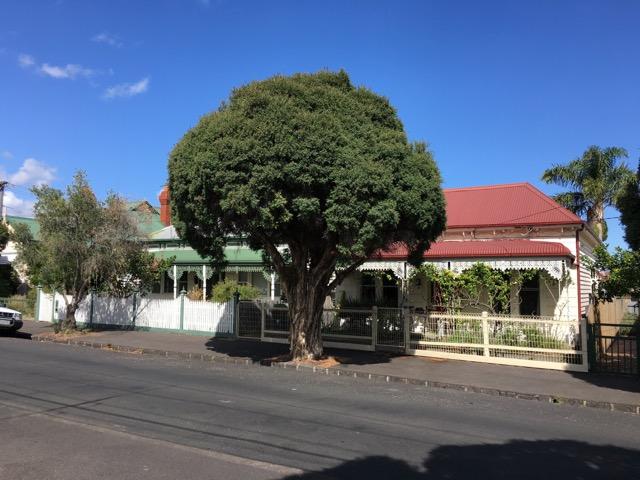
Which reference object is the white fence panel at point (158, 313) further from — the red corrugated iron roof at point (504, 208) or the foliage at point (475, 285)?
the red corrugated iron roof at point (504, 208)

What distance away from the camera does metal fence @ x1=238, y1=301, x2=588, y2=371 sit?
12.9 m

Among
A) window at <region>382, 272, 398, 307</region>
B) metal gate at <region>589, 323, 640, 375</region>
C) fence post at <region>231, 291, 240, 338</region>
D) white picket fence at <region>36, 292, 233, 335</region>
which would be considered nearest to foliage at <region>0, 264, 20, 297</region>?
white picket fence at <region>36, 292, 233, 335</region>

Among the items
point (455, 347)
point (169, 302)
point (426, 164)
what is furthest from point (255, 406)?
point (169, 302)

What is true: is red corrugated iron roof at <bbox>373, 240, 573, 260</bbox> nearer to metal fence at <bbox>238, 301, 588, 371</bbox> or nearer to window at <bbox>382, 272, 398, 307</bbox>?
metal fence at <bbox>238, 301, 588, 371</bbox>

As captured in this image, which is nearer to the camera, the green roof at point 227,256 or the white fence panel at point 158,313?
the white fence panel at point 158,313

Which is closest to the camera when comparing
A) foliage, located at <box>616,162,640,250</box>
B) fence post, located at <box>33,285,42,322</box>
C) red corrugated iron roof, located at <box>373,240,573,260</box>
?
foliage, located at <box>616,162,640,250</box>

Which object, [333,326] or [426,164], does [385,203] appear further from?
[333,326]

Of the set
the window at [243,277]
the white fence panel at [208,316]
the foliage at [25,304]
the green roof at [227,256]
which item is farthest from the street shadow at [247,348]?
the foliage at [25,304]

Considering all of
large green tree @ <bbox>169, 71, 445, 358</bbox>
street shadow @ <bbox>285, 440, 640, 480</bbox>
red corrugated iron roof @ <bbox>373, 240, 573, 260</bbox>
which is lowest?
street shadow @ <bbox>285, 440, 640, 480</bbox>

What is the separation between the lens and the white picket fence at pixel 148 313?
19.3 m

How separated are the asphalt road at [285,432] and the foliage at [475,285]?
24.8ft

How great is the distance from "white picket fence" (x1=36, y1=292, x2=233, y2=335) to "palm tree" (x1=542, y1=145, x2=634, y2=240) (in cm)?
2044

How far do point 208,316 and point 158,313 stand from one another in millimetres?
2706

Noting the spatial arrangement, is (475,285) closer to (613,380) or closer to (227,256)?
(613,380)
